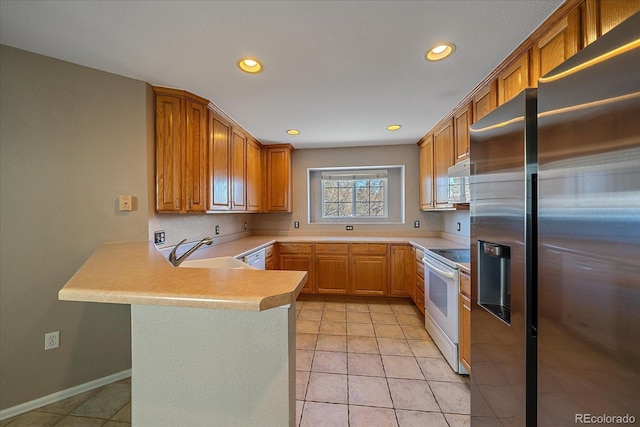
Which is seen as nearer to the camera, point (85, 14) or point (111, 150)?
point (85, 14)

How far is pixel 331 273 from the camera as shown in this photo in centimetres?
335

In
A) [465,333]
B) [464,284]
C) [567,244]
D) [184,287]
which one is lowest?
[465,333]

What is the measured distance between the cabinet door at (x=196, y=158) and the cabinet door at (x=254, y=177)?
3.21 feet

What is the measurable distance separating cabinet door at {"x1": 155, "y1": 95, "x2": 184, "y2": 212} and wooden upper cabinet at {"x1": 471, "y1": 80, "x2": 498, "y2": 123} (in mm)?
2465

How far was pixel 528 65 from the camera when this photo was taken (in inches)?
55.8

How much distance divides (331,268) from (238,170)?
180cm

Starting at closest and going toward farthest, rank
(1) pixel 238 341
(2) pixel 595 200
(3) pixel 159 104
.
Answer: (2) pixel 595 200, (1) pixel 238 341, (3) pixel 159 104

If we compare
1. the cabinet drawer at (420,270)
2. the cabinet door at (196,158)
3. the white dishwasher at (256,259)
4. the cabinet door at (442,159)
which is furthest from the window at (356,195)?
the cabinet door at (196,158)

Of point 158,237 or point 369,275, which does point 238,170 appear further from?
point 369,275

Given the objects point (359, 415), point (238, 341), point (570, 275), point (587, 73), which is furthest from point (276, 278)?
point (359, 415)

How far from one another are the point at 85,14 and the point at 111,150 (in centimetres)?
84

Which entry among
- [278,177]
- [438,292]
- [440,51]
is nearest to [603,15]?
[440,51]

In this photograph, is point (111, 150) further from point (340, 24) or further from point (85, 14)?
point (340, 24)

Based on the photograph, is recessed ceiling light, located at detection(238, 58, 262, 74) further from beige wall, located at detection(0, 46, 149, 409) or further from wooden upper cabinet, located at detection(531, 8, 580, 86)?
wooden upper cabinet, located at detection(531, 8, 580, 86)
